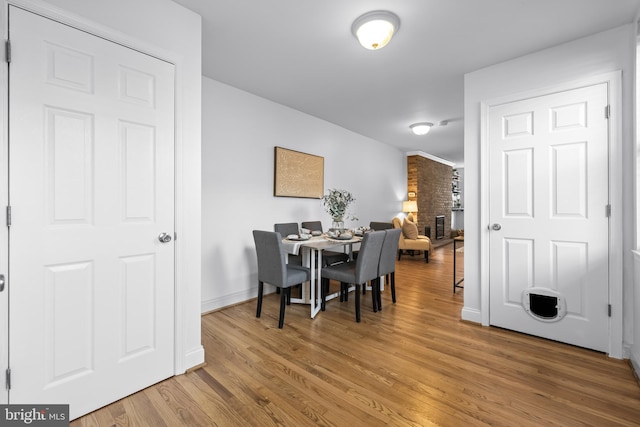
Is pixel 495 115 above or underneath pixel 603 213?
above

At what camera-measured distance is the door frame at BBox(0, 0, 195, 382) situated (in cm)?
135

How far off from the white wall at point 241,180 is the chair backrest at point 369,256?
59.4 inches

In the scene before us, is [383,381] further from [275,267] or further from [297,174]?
[297,174]

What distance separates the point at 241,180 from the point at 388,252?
1.97 m

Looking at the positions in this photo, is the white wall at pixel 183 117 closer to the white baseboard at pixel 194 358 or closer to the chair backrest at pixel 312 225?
the white baseboard at pixel 194 358

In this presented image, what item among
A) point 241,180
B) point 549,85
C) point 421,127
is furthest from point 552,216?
point 241,180

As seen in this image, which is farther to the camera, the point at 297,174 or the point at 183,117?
the point at 297,174

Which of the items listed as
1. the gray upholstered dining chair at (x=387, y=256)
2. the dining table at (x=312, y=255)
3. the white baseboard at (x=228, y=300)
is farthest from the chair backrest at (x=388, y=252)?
the white baseboard at (x=228, y=300)

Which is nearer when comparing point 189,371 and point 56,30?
point 56,30

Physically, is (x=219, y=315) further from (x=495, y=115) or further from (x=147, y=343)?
(x=495, y=115)

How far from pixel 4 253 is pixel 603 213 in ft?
12.5

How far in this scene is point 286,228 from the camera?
3.98 metres

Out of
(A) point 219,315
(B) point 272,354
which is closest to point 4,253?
(B) point 272,354

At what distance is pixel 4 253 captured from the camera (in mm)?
1351
